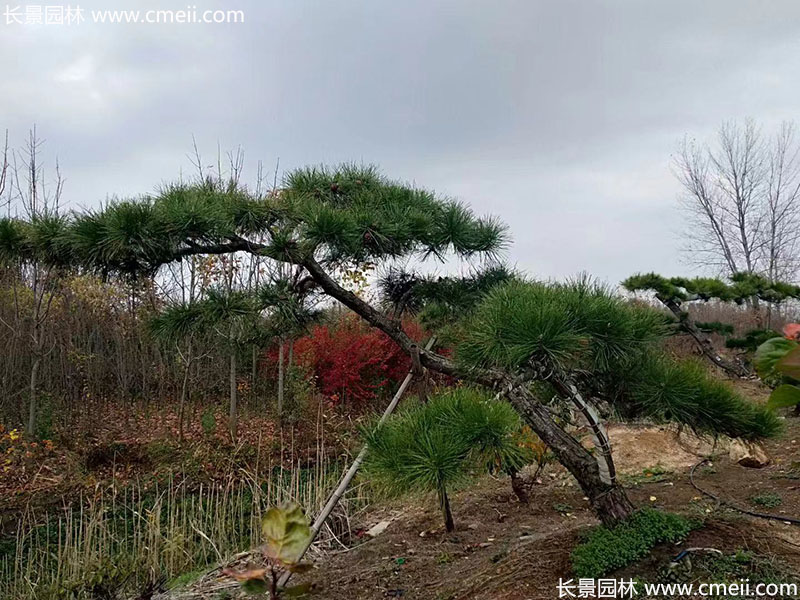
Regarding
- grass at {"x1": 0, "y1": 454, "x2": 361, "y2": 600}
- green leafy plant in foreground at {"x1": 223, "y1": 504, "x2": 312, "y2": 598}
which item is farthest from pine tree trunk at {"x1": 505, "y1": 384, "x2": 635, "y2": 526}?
grass at {"x1": 0, "y1": 454, "x2": 361, "y2": 600}

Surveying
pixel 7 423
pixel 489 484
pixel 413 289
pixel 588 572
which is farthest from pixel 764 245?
pixel 7 423

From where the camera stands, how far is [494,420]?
1336mm

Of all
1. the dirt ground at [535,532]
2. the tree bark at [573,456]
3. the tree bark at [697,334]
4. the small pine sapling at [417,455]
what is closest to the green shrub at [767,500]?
the dirt ground at [535,532]

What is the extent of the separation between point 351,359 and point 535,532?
12.2ft

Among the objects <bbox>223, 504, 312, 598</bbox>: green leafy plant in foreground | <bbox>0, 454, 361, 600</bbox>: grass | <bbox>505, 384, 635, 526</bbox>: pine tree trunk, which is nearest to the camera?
<bbox>223, 504, 312, 598</bbox>: green leafy plant in foreground

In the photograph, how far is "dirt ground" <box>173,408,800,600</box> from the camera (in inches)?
65.1

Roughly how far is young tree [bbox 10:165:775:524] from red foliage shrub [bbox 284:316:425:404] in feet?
12.7

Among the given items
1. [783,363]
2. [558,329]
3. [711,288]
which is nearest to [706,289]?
[711,288]

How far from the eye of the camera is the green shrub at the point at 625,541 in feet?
4.87

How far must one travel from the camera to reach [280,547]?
1.43 feet

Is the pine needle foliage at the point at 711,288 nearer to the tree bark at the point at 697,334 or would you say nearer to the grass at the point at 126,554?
the tree bark at the point at 697,334

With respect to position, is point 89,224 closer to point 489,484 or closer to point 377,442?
point 377,442

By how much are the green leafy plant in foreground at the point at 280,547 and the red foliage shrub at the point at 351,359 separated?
5.36 m

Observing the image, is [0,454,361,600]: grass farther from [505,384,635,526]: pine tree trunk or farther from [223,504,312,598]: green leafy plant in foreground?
[223,504,312,598]: green leafy plant in foreground
